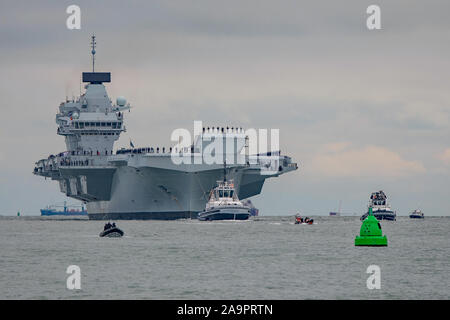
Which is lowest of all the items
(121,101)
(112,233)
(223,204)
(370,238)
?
(370,238)

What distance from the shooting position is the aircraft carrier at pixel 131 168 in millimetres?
128000

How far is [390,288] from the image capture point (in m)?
49.0

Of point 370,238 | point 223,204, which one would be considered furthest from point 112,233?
point 223,204

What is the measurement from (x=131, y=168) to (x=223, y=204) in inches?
588

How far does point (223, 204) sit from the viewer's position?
12600 cm

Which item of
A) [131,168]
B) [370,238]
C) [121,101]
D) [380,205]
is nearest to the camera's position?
[370,238]

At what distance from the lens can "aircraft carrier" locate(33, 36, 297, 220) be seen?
420ft

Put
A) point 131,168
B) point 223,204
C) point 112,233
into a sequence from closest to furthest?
point 112,233
point 223,204
point 131,168

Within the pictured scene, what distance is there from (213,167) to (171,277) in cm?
7327

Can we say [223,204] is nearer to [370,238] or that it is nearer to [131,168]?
[131,168]

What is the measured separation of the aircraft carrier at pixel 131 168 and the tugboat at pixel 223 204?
2.28 meters

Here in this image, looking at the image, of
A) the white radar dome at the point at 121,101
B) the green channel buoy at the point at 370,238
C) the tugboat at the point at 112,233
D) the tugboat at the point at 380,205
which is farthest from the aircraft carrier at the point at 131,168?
the green channel buoy at the point at 370,238

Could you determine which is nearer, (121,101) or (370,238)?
(370,238)

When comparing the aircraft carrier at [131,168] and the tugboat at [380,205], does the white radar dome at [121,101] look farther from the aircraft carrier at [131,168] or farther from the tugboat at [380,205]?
the tugboat at [380,205]
